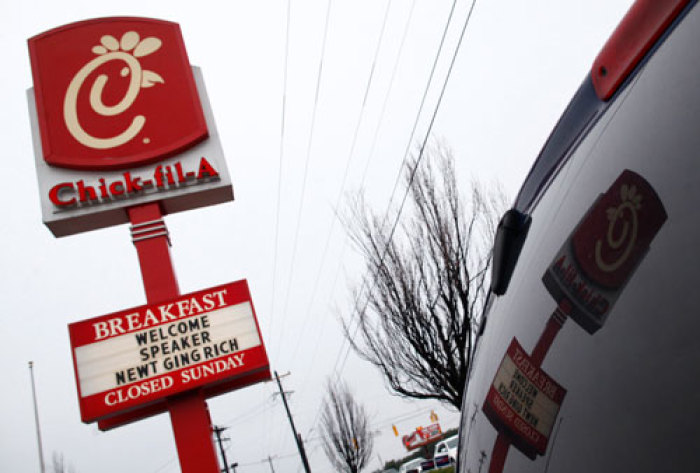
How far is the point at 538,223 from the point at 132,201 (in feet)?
33.0

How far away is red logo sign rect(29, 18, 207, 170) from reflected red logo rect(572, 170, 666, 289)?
34.4ft

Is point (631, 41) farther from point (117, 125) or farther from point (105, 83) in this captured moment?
point (105, 83)

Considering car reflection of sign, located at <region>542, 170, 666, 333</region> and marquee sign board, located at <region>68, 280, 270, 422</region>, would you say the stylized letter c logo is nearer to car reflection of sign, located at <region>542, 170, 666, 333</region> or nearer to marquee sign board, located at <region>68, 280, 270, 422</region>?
marquee sign board, located at <region>68, 280, 270, 422</region>

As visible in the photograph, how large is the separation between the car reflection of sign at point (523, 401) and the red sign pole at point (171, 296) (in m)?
8.52

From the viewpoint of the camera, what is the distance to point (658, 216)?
79 centimetres

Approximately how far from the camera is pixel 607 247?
2.94 feet

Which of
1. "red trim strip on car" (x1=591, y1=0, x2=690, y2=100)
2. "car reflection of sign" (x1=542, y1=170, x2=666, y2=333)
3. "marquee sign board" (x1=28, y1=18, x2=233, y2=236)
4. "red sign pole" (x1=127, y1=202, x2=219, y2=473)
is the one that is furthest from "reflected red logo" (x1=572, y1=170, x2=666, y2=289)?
"marquee sign board" (x1=28, y1=18, x2=233, y2=236)

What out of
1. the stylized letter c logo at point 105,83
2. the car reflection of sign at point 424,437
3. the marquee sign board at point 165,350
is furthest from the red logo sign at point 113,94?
the car reflection of sign at point 424,437

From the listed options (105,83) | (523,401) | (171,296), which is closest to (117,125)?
(105,83)

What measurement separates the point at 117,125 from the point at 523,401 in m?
11.3

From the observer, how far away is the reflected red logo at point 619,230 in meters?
0.81

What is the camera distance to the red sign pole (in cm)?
896

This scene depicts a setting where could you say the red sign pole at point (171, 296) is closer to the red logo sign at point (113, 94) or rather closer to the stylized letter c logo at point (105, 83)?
the red logo sign at point (113, 94)

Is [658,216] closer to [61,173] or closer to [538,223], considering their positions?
[538,223]
